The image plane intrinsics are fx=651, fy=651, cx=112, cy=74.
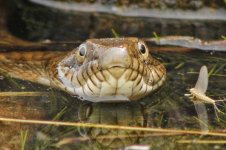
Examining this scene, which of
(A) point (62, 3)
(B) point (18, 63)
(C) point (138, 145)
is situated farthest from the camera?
(A) point (62, 3)

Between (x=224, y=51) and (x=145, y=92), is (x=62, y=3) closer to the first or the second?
(x=224, y=51)

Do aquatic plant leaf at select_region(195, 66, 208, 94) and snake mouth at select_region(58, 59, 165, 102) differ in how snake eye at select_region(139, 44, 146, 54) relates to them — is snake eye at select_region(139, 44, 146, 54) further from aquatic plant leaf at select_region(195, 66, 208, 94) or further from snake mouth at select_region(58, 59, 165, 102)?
aquatic plant leaf at select_region(195, 66, 208, 94)

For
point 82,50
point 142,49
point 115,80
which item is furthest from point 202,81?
point 82,50

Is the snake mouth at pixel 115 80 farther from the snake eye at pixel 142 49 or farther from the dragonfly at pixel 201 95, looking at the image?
the dragonfly at pixel 201 95

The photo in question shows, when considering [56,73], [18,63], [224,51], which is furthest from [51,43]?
[224,51]

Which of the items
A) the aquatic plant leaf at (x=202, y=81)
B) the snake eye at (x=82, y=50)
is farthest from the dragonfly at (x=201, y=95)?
the snake eye at (x=82, y=50)

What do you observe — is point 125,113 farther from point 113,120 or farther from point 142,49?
point 142,49
